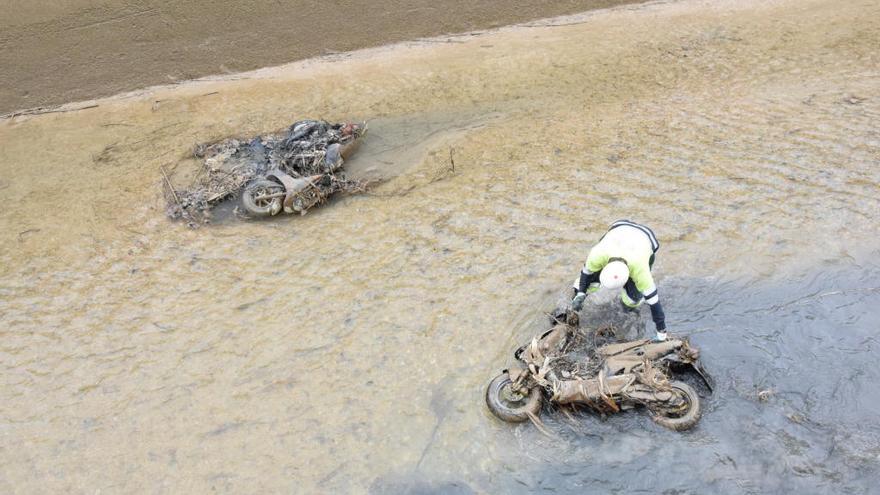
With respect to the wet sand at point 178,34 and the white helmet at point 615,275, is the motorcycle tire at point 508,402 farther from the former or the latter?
the wet sand at point 178,34

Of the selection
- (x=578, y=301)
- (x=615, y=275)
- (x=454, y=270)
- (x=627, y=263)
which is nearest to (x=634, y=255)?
(x=627, y=263)

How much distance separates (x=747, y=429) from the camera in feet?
18.0

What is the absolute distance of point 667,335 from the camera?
6047mm

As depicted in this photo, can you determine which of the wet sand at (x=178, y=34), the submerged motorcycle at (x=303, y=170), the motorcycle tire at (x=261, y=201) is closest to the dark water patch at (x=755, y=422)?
A: the submerged motorcycle at (x=303, y=170)

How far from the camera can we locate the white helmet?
5.54 m

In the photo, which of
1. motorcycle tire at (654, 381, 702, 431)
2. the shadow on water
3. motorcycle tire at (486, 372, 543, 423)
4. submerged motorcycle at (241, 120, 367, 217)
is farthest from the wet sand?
motorcycle tire at (654, 381, 702, 431)

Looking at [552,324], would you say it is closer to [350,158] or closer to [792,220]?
[792,220]

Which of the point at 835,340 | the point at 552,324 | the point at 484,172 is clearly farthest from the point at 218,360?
the point at 835,340

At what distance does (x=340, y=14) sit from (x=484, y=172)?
5065 millimetres

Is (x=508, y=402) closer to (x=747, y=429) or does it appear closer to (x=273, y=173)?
(x=747, y=429)

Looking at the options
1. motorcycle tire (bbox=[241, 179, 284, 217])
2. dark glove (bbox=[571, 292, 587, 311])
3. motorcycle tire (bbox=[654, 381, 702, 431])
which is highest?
motorcycle tire (bbox=[241, 179, 284, 217])

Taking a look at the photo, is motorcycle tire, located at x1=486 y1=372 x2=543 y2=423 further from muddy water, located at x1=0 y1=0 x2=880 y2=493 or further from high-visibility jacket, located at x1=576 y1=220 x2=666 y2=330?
high-visibility jacket, located at x1=576 y1=220 x2=666 y2=330

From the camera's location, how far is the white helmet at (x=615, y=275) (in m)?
5.54

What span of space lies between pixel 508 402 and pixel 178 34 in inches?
369
